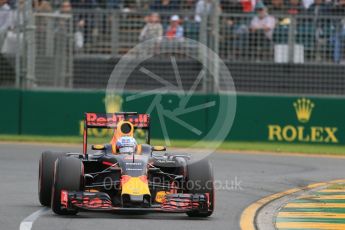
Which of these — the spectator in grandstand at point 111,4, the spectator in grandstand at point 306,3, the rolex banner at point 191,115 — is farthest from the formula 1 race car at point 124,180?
the spectator in grandstand at point 111,4

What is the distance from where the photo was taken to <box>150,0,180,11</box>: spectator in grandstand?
2309 centimetres

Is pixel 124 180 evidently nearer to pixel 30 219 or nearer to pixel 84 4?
pixel 30 219

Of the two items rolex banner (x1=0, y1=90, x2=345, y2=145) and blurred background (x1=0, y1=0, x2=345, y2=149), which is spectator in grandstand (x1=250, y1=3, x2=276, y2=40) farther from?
rolex banner (x1=0, y1=90, x2=345, y2=145)

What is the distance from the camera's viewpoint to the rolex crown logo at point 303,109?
72.8ft

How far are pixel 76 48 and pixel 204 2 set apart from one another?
10.3 feet

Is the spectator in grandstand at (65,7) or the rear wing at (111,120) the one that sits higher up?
the spectator in grandstand at (65,7)

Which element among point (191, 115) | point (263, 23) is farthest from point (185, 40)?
point (263, 23)

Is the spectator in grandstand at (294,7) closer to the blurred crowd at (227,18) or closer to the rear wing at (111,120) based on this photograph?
the blurred crowd at (227,18)

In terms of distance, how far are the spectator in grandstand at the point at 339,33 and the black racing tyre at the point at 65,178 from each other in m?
12.3

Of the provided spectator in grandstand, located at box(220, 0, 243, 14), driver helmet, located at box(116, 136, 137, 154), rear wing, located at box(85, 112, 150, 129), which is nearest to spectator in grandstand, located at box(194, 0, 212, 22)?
spectator in grandstand, located at box(220, 0, 243, 14)

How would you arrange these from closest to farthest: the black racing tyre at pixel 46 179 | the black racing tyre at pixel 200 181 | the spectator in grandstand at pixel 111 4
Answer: the black racing tyre at pixel 200 181
the black racing tyre at pixel 46 179
the spectator in grandstand at pixel 111 4

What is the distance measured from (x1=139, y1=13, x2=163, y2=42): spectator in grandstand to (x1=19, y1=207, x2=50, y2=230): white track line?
11.5 m

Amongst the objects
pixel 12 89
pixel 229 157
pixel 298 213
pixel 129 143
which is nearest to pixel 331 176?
pixel 229 157

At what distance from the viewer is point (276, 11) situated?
22.8m
